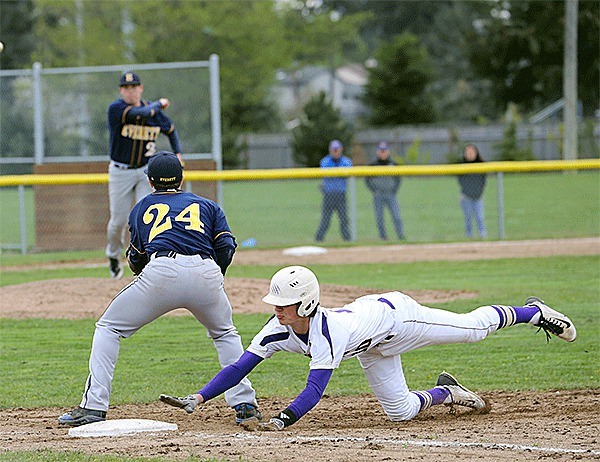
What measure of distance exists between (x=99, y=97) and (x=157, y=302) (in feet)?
42.2

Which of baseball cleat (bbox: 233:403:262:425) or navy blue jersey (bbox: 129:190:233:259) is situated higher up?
navy blue jersey (bbox: 129:190:233:259)

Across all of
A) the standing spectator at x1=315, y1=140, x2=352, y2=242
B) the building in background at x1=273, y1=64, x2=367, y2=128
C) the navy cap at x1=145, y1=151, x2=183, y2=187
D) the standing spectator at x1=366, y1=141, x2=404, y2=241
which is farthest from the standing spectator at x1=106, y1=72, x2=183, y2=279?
the building in background at x1=273, y1=64, x2=367, y2=128

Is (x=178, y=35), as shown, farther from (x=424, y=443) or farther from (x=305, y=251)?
(x=424, y=443)

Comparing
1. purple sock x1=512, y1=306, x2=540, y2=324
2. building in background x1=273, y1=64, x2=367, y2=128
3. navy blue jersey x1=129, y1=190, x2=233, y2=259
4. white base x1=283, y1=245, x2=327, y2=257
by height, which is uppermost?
building in background x1=273, y1=64, x2=367, y2=128

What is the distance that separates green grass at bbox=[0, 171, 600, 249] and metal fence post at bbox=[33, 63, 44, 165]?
29.5 inches

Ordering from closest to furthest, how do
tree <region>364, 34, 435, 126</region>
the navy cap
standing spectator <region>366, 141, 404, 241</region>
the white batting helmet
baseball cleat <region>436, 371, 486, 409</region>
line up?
the white batting helmet
the navy cap
baseball cleat <region>436, 371, 486, 409</region>
standing spectator <region>366, 141, 404, 241</region>
tree <region>364, 34, 435, 126</region>

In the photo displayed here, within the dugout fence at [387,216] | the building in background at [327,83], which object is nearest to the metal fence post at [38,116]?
the dugout fence at [387,216]

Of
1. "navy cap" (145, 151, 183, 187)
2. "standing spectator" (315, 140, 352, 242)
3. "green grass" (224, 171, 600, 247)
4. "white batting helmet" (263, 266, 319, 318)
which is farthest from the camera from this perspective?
"green grass" (224, 171, 600, 247)

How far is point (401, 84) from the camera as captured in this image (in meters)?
51.9

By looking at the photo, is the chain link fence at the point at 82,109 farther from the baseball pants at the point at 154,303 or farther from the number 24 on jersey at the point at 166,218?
the baseball pants at the point at 154,303

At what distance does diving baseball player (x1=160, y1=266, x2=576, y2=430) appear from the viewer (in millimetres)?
5906

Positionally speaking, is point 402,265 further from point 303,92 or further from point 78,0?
point 303,92

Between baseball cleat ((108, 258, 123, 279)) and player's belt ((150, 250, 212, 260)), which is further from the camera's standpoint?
baseball cleat ((108, 258, 123, 279))

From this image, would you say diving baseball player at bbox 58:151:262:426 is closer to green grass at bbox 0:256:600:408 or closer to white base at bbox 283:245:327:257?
green grass at bbox 0:256:600:408
